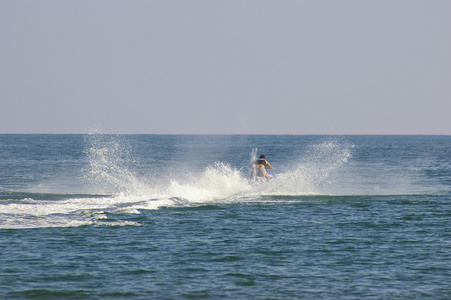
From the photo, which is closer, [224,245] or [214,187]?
[224,245]

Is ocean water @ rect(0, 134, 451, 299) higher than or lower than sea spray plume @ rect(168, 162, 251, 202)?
lower

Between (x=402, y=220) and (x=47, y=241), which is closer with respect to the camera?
(x=47, y=241)

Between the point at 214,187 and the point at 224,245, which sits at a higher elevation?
the point at 214,187

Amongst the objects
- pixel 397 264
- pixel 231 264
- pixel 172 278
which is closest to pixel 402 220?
pixel 397 264

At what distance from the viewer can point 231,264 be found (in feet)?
48.5

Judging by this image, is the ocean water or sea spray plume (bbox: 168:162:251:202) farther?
sea spray plume (bbox: 168:162:251:202)

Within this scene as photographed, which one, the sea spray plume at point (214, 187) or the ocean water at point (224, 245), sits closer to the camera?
the ocean water at point (224, 245)

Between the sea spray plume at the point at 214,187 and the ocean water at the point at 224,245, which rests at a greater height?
the sea spray plume at the point at 214,187

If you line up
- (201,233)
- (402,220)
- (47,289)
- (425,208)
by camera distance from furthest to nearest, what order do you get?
1. (425,208)
2. (402,220)
3. (201,233)
4. (47,289)

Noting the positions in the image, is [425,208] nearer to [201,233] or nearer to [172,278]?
[201,233]

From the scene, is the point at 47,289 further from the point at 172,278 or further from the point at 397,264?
the point at 397,264

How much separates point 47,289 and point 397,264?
28.1 feet

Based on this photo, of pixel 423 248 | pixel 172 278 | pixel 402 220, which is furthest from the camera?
pixel 402 220

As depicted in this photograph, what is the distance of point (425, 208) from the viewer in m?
24.8
